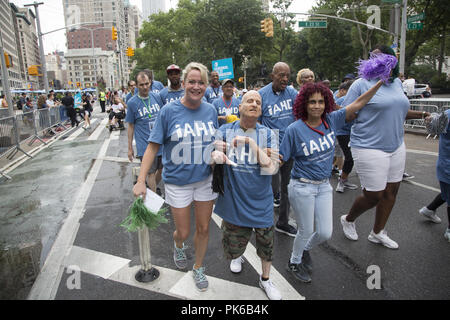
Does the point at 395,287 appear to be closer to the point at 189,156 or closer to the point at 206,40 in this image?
the point at 189,156

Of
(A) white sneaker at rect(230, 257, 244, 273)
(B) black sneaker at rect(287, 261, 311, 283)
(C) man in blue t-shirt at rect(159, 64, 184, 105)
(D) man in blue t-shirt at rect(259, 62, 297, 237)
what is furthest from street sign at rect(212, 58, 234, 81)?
(B) black sneaker at rect(287, 261, 311, 283)

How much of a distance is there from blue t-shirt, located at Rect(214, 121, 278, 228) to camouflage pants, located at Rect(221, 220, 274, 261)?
0.08 meters

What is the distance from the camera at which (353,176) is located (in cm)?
649

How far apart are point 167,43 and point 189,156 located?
58000mm

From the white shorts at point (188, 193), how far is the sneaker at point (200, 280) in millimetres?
627

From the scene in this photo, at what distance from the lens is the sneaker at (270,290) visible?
2.61 meters

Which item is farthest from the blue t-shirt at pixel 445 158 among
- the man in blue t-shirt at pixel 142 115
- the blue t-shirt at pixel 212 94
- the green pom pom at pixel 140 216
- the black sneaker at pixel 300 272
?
the blue t-shirt at pixel 212 94

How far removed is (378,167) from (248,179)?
1595 mm

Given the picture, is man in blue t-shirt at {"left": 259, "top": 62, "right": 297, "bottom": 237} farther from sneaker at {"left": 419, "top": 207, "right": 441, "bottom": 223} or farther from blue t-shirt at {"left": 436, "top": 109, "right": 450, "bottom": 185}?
sneaker at {"left": 419, "top": 207, "right": 441, "bottom": 223}

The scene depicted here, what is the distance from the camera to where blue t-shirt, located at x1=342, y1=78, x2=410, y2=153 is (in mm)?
3117

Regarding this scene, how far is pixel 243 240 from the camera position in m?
2.66

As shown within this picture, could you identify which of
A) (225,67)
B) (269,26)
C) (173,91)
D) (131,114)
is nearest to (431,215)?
(173,91)

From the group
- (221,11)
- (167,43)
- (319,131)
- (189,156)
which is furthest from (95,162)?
(167,43)
